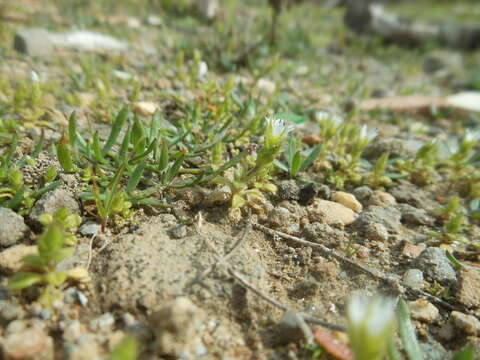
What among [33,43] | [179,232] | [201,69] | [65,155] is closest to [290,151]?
[179,232]

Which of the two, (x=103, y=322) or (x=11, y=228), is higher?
(x=11, y=228)

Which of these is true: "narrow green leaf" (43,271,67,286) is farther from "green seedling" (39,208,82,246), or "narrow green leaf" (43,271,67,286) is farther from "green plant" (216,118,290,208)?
"green plant" (216,118,290,208)

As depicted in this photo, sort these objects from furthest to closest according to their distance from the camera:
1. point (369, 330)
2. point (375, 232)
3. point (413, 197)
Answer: point (413, 197)
point (375, 232)
point (369, 330)

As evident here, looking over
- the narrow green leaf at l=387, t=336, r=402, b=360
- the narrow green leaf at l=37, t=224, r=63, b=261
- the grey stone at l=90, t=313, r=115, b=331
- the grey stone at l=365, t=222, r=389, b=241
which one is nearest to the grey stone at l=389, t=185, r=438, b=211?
the grey stone at l=365, t=222, r=389, b=241

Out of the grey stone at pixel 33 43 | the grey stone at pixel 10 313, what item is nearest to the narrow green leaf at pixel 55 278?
the grey stone at pixel 10 313

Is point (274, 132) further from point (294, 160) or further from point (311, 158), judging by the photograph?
point (311, 158)

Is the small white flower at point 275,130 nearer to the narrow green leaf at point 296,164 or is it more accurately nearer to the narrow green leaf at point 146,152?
the narrow green leaf at point 296,164

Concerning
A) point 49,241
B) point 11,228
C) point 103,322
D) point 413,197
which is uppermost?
point 49,241

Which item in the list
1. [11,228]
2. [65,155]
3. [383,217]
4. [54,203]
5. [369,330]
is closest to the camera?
[369,330]
